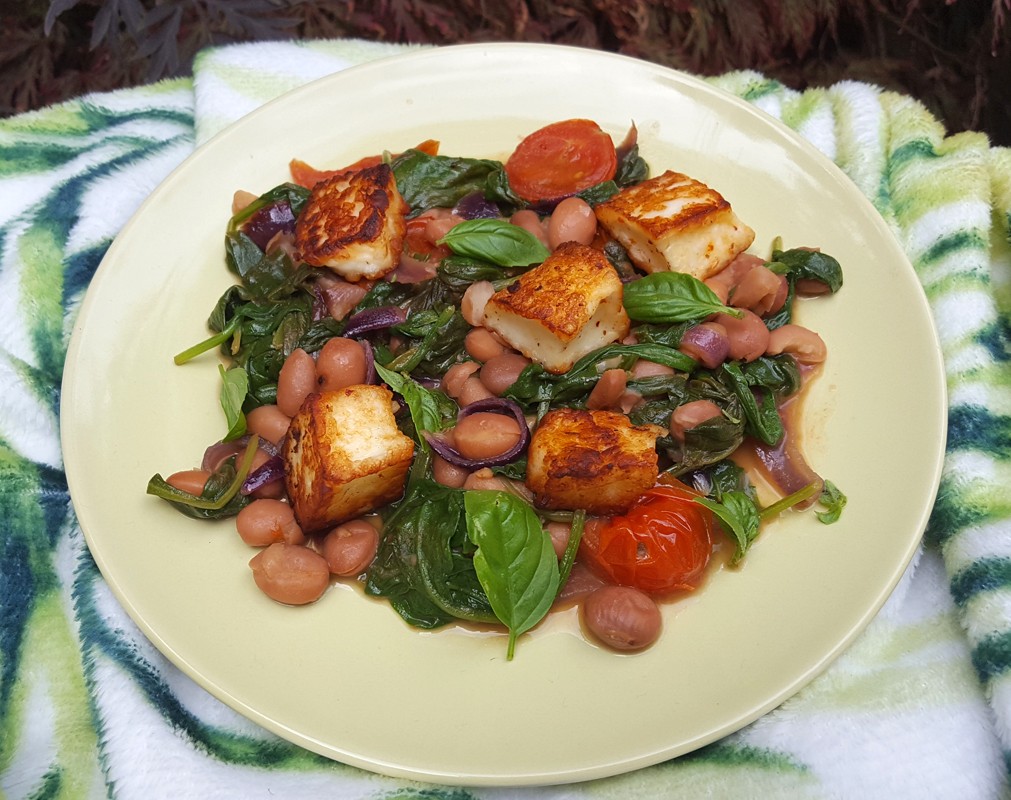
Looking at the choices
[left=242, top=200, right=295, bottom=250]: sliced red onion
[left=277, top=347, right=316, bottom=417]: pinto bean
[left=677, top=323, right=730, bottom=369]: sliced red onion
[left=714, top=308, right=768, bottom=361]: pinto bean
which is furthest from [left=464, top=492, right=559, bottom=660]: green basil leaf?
[left=242, top=200, right=295, bottom=250]: sliced red onion

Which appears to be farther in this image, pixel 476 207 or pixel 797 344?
pixel 476 207

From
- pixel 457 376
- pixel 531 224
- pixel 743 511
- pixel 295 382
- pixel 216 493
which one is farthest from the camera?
pixel 531 224

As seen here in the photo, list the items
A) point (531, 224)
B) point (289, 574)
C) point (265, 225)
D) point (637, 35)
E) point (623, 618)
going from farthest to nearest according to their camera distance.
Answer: point (637, 35)
point (265, 225)
point (531, 224)
point (289, 574)
point (623, 618)

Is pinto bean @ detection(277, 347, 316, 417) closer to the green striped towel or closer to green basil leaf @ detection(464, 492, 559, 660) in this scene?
green basil leaf @ detection(464, 492, 559, 660)

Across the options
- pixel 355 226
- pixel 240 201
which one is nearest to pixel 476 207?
pixel 355 226

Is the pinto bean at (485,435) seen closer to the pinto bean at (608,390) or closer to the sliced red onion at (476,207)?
the pinto bean at (608,390)

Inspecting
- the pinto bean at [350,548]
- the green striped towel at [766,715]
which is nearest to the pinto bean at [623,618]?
the green striped towel at [766,715]

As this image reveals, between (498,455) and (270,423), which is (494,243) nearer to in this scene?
(498,455)
